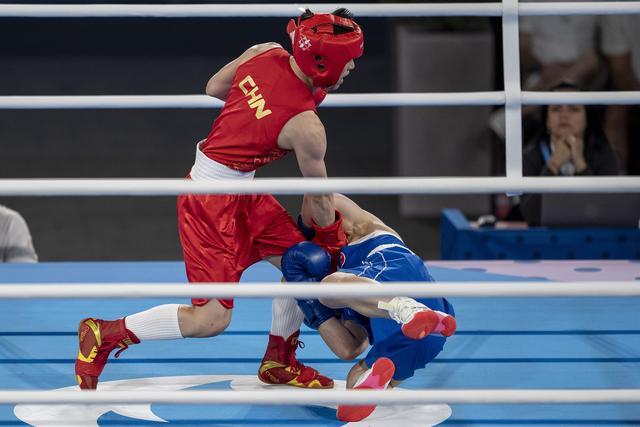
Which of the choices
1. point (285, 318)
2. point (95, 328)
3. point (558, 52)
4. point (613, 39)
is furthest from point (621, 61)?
point (95, 328)

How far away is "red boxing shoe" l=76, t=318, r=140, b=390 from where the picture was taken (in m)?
2.41

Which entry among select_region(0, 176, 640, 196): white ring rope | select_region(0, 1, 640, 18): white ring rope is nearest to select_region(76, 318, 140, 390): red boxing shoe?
select_region(0, 1, 640, 18): white ring rope

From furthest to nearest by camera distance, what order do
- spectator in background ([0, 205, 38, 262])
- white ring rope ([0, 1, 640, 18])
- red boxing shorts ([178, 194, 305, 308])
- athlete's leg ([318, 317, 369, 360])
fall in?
spectator in background ([0, 205, 38, 262]) < athlete's leg ([318, 317, 369, 360]) < red boxing shorts ([178, 194, 305, 308]) < white ring rope ([0, 1, 640, 18])

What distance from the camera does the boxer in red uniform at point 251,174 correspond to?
234 centimetres

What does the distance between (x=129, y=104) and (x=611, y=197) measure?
2.38 meters

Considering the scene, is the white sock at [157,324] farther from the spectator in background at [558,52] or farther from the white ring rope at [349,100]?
the spectator in background at [558,52]

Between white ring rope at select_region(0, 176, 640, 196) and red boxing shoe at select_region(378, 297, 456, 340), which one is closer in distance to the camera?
white ring rope at select_region(0, 176, 640, 196)

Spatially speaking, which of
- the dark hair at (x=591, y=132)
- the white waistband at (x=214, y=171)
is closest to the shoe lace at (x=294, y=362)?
the white waistband at (x=214, y=171)

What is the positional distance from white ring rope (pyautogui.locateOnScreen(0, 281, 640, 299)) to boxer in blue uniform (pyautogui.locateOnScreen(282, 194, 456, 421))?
571mm

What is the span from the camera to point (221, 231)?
2.47m

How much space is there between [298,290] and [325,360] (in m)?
1.07

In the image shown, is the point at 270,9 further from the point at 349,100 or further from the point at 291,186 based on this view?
the point at 291,186

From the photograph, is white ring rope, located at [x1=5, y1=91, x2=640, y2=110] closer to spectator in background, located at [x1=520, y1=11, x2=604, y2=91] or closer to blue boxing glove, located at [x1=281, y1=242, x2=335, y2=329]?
blue boxing glove, located at [x1=281, y1=242, x2=335, y2=329]

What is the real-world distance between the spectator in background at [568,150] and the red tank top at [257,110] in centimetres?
197
